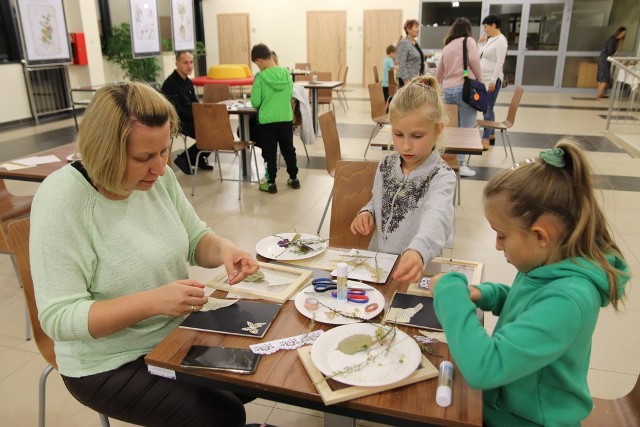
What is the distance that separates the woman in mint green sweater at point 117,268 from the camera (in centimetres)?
119

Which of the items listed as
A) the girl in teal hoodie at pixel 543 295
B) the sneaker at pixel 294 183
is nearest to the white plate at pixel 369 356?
the girl in teal hoodie at pixel 543 295

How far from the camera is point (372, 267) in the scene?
155cm

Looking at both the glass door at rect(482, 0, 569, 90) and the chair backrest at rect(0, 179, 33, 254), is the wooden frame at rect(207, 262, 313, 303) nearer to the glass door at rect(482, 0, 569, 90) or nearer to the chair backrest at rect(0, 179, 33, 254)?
the chair backrest at rect(0, 179, 33, 254)

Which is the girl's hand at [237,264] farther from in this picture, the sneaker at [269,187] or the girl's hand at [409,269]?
the sneaker at [269,187]

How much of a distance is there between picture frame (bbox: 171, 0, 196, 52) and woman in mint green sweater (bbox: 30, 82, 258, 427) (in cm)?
975

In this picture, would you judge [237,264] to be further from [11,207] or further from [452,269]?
[11,207]

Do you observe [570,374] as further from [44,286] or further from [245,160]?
[245,160]

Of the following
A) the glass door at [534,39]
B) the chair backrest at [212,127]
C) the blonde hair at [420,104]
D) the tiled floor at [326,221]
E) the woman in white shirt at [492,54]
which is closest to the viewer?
the blonde hair at [420,104]

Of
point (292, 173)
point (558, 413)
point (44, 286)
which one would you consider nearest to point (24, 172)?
point (44, 286)

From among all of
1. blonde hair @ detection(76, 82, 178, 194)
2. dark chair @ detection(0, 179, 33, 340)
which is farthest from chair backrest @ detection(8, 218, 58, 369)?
dark chair @ detection(0, 179, 33, 340)

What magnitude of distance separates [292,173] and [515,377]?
4.14m

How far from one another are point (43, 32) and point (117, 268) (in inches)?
306

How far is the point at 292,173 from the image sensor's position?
4.96 m

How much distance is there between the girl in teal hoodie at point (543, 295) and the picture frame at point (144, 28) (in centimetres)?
897
